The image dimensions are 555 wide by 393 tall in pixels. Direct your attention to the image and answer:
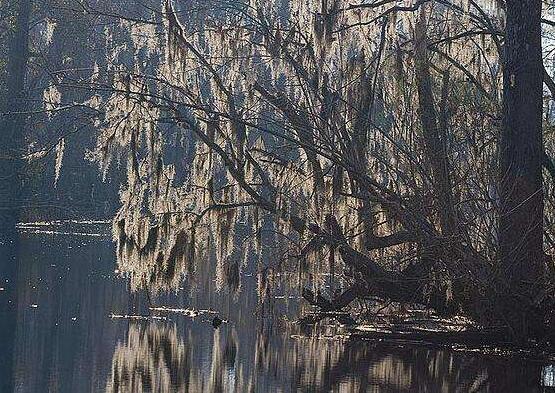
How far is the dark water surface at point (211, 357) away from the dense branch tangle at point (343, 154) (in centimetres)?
60

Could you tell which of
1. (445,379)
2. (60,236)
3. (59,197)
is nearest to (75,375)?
(445,379)

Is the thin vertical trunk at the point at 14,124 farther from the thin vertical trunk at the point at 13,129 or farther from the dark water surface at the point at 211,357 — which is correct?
the dark water surface at the point at 211,357

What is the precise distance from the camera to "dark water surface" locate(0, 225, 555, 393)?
A: 291 inches

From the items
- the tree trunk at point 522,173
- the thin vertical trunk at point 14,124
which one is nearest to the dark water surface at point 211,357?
the tree trunk at point 522,173

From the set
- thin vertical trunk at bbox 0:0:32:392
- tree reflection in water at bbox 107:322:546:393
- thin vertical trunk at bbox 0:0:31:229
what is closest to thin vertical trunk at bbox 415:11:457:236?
tree reflection in water at bbox 107:322:546:393

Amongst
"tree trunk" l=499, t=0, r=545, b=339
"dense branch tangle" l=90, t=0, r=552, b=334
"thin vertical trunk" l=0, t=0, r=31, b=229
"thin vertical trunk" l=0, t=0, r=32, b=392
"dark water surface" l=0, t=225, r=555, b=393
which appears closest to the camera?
"dark water surface" l=0, t=225, r=555, b=393

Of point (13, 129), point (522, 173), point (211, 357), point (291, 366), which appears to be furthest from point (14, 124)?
point (291, 366)

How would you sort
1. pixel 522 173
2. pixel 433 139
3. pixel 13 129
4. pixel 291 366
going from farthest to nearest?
1. pixel 13 129
2. pixel 522 173
3. pixel 433 139
4. pixel 291 366

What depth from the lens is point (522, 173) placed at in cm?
1002

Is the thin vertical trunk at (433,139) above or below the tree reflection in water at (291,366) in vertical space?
above

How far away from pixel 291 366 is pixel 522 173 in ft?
9.03

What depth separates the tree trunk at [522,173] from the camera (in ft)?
31.1

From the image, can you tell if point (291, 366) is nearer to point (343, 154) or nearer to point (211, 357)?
point (211, 357)

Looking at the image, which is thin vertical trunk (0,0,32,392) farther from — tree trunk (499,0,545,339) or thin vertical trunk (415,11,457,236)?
tree trunk (499,0,545,339)
